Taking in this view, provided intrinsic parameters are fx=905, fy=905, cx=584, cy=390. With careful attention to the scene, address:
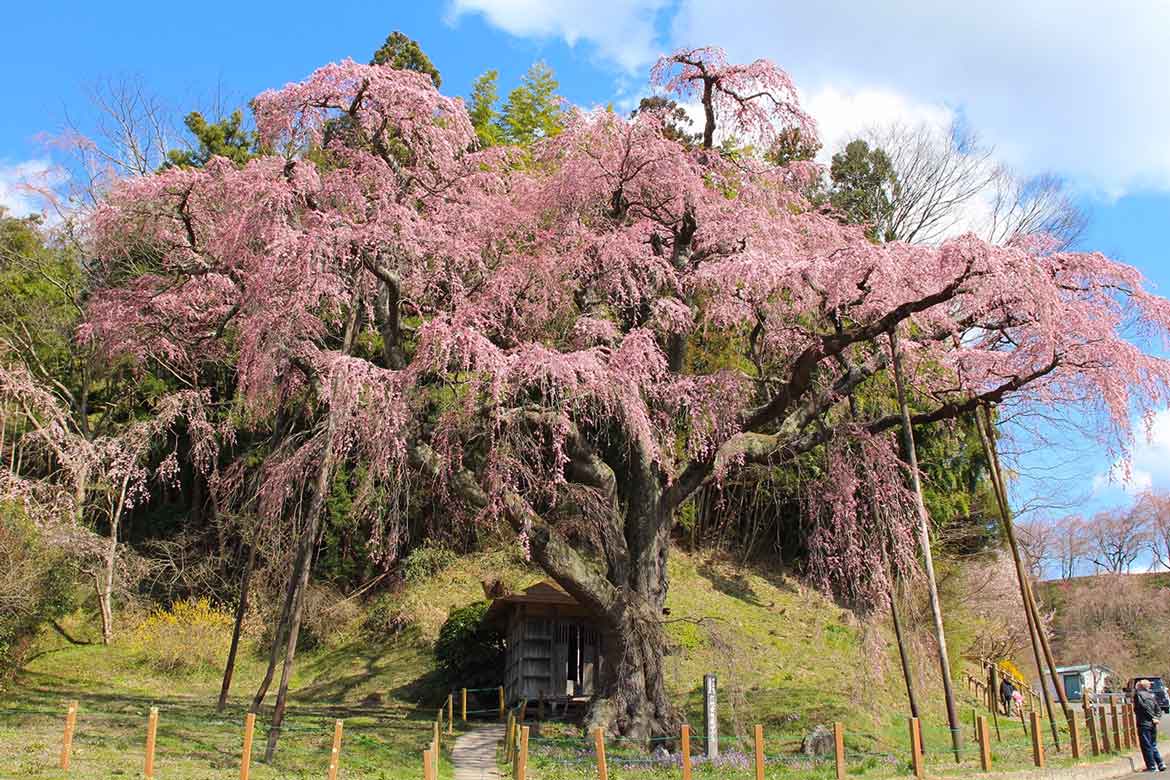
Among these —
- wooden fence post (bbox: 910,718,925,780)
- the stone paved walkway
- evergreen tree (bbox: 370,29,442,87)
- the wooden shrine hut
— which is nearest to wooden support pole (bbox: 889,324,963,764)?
wooden fence post (bbox: 910,718,925,780)

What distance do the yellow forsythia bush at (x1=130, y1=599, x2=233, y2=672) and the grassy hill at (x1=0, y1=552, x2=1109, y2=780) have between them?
13.0 inches

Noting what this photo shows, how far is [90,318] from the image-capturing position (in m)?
15.0

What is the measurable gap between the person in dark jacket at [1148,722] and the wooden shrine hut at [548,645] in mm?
9031

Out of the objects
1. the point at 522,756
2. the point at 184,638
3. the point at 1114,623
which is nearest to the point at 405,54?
the point at 184,638

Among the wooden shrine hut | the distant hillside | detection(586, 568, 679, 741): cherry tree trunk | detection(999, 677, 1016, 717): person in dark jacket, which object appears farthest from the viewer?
the distant hillside

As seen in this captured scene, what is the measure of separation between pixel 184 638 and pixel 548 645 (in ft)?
37.1

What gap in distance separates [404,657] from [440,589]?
10.9 ft

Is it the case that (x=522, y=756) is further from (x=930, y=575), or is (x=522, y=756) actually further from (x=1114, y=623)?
(x=1114, y=623)

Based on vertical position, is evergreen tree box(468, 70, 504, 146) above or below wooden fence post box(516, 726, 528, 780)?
above

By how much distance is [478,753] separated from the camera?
46.4 feet

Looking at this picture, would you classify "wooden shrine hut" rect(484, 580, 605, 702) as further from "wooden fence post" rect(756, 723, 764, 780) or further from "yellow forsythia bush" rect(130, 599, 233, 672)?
"yellow forsythia bush" rect(130, 599, 233, 672)

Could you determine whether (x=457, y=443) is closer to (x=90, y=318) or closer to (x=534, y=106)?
(x=90, y=318)

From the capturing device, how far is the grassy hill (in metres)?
12.0

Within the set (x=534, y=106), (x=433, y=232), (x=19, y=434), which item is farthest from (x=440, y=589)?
(x=534, y=106)
